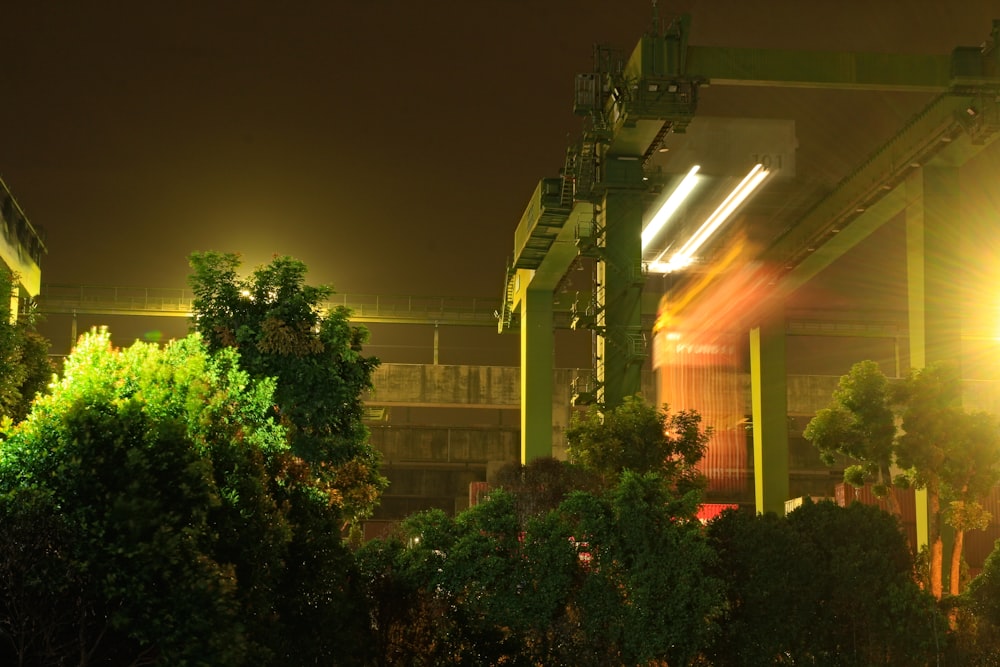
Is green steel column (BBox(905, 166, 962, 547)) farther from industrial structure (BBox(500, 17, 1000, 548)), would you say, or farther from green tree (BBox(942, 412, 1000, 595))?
green tree (BBox(942, 412, 1000, 595))

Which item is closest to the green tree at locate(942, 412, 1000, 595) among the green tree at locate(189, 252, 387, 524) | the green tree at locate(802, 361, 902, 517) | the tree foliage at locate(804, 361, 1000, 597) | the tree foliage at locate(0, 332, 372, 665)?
the tree foliage at locate(804, 361, 1000, 597)

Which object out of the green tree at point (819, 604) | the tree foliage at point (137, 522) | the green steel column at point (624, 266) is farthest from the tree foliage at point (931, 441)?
the tree foliage at point (137, 522)

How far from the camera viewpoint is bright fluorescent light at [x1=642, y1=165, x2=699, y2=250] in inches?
1556

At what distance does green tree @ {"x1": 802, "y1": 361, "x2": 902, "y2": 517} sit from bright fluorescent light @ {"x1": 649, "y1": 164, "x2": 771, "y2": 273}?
9.78 meters

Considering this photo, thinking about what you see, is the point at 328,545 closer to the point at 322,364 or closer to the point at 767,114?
the point at 322,364

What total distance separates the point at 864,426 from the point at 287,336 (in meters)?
15.2

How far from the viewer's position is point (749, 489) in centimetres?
5647

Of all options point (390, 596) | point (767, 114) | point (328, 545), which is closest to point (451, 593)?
point (390, 596)

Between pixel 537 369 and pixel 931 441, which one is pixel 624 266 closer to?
pixel 931 441

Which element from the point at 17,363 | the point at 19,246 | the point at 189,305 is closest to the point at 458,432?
the point at 189,305

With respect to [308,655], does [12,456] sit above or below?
above

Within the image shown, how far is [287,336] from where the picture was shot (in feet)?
71.9

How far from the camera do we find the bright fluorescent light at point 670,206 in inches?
1556

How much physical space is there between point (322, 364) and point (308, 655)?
5.22 m
